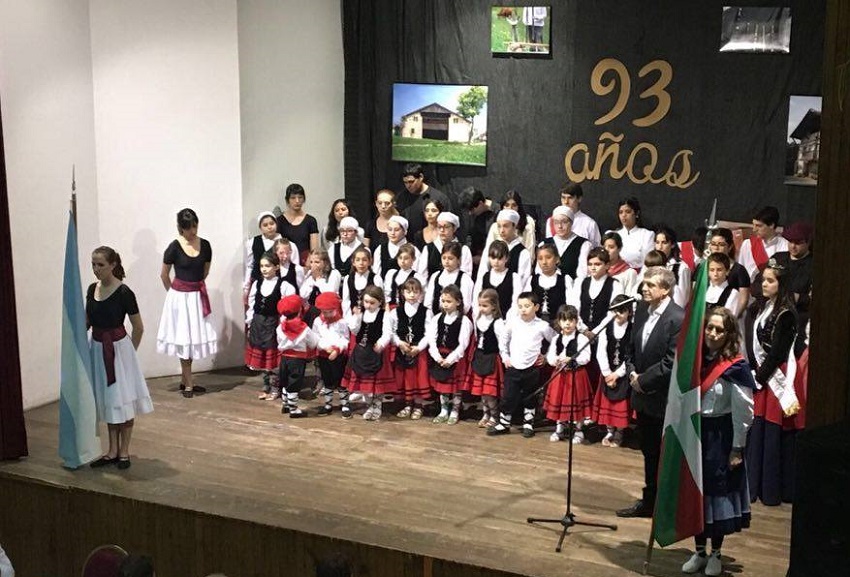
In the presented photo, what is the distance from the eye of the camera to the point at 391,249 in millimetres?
8164

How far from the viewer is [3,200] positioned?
22.3ft

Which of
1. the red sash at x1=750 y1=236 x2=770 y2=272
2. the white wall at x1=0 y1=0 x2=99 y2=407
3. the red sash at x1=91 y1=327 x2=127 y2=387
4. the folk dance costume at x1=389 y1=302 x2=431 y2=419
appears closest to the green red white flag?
the red sash at x1=750 y1=236 x2=770 y2=272

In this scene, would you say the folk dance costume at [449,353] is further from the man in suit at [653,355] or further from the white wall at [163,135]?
the white wall at [163,135]

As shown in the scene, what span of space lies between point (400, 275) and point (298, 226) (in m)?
1.13

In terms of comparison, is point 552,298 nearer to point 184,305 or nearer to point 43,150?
point 184,305

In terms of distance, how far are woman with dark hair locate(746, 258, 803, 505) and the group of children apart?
36.8 inches

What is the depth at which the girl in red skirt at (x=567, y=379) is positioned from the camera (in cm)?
722

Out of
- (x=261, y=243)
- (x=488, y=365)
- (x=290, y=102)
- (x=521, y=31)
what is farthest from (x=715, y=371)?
(x=290, y=102)

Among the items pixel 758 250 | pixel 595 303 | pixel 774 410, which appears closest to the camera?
pixel 774 410

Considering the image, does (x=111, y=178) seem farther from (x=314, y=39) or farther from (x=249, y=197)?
(x=314, y=39)

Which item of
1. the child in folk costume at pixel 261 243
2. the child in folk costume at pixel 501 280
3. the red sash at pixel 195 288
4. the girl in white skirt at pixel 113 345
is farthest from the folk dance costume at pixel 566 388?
the red sash at pixel 195 288

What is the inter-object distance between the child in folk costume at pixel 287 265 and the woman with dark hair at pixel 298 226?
0.41 meters

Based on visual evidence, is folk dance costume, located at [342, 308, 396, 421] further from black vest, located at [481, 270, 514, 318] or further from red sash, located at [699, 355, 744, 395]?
red sash, located at [699, 355, 744, 395]

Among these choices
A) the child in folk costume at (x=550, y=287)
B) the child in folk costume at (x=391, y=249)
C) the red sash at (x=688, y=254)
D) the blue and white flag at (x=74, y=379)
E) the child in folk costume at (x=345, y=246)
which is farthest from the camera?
the child in folk costume at (x=345, y=246)
